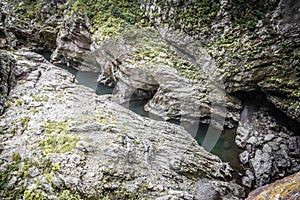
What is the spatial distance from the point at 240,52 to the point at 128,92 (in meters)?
5.35

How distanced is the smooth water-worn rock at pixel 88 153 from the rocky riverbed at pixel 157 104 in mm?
30

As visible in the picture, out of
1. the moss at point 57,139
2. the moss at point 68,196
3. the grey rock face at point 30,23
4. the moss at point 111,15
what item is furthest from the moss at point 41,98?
the grey rock face at point 30,23

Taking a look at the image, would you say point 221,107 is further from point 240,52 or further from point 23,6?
point 23,6

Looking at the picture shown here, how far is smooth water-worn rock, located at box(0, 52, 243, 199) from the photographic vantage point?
5.22 meters

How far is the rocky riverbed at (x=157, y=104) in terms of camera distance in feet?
18.5

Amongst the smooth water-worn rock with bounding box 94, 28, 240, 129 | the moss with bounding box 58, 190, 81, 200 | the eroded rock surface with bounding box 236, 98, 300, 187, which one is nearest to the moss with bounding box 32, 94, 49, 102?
the moss with bounding box 58, 190, 81, 200

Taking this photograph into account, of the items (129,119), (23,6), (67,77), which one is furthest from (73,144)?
(23,6)

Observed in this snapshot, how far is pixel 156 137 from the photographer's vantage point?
773cm

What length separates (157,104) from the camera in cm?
1098

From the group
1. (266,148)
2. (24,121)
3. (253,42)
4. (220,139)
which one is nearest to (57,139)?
(24,121)

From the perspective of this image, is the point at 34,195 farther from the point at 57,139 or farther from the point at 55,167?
the point at 57,139

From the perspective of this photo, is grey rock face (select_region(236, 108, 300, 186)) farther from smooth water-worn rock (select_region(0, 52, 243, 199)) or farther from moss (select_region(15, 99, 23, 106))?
moss (select_region(15, 99, 23, 106))

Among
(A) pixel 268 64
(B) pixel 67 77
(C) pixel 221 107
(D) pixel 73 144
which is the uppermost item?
(A) pixel 268 64

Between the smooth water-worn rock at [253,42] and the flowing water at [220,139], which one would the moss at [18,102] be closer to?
the flowing water at [220,139]
